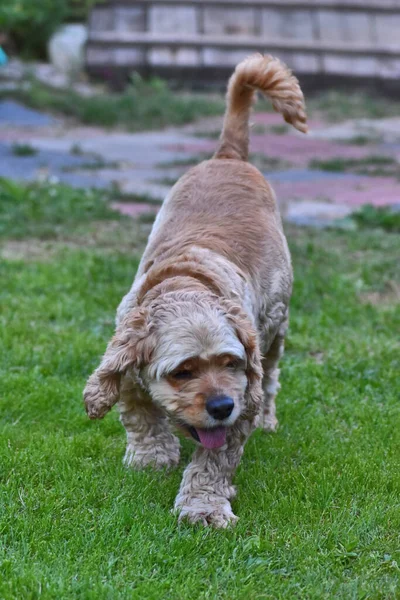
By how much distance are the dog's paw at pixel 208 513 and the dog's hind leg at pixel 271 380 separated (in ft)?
3.83

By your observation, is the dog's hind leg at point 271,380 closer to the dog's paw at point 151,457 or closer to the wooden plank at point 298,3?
the dog's paw at point 151,457

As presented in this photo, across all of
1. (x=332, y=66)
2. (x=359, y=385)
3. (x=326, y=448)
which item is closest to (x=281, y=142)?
(x=332, y=66)

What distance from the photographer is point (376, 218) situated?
9.59 meters

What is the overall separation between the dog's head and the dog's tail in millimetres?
2056

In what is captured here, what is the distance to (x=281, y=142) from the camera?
44.8ft

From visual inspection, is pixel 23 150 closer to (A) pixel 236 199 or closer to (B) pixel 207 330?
(A) pixel 236 199

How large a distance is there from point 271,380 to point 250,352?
1.27 metres

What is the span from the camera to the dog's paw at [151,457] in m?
4.86

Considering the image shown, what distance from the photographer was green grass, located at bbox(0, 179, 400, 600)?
386cm

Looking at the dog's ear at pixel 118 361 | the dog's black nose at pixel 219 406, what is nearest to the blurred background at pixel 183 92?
the dog's ear at pixel 118 361

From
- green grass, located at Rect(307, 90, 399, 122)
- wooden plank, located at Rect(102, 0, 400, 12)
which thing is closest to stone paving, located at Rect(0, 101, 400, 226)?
green grass, located at Rect(307, 90, 399, 122)


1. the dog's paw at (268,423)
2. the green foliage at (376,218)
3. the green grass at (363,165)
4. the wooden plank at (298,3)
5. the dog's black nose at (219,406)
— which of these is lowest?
the green grass at (363,165)

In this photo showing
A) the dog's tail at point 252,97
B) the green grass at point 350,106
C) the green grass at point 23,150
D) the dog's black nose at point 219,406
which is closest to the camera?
the dog's black nose at point 219,406

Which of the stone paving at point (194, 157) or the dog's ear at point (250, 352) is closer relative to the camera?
the dog's ear at point (250, 352)
